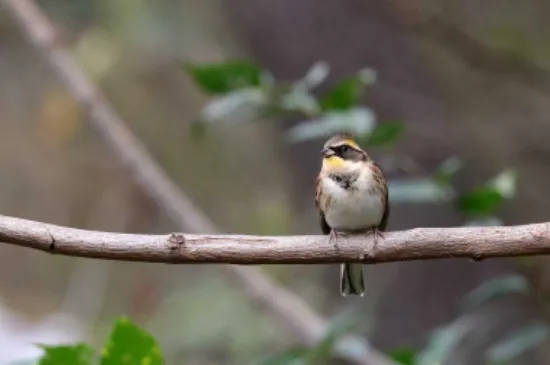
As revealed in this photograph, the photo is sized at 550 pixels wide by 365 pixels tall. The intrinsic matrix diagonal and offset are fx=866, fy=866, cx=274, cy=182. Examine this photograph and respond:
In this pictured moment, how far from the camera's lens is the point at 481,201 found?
6.07 ft

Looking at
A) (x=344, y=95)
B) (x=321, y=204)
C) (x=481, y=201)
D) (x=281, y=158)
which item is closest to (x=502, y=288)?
(x=481, y=201)

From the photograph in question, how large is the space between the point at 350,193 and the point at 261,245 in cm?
62

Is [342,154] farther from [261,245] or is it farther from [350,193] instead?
[261,245]

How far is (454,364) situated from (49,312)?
2.94 m

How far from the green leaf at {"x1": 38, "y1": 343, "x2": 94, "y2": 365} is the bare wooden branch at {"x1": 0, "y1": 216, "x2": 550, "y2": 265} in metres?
0.21

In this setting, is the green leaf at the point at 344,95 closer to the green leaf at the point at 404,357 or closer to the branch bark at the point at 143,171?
the green leaf at the point at 404,357

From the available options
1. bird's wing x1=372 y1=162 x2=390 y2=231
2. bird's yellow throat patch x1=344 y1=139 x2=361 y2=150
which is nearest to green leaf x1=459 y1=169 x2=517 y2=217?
bird's wing x1=372 y1=162 x2=390 y2=231

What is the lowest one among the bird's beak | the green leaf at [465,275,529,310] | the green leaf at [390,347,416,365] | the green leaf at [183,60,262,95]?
the green leaf at [390,347,416,365]

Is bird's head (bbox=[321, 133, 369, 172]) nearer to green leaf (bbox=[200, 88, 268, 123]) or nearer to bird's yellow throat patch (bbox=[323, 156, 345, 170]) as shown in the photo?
bird's yellow throat patch (bbox=[323, 156, 345, 170])

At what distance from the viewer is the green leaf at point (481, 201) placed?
183 centimetres

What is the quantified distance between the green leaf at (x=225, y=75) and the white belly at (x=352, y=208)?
29 cm

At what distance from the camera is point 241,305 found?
4.48 metres

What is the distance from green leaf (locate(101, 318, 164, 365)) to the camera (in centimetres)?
111

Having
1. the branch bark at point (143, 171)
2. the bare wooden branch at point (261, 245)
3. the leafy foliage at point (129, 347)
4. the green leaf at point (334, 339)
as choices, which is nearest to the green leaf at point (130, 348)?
the leafy foliage at point (129, 347)
